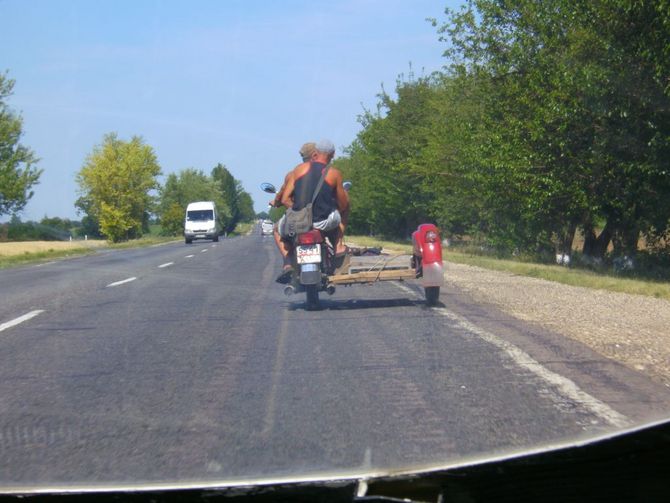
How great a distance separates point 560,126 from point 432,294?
9.67m

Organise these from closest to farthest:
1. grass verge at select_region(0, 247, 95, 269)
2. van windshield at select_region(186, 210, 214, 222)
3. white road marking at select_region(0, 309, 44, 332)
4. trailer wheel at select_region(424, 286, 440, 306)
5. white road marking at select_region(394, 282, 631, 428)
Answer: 1. white road marking at select_region(394, 282, 631, 428)
2. white road marking at select_region(0, 309, 44, 332)
3. trailer wheel at select_region(424, 286, 440, 306)
4. grass verge at select_region(0, 247, 95, 269)
5. van windshield at select_region(186, 210, 214, 222)

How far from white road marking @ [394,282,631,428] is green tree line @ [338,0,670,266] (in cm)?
900

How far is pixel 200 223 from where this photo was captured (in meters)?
56.4

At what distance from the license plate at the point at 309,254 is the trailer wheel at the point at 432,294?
5.02 ft

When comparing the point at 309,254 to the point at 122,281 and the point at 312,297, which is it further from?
the point at 122,281

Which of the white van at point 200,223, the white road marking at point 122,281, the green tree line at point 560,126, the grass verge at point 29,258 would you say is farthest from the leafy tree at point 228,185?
the white road marking at point 122,281

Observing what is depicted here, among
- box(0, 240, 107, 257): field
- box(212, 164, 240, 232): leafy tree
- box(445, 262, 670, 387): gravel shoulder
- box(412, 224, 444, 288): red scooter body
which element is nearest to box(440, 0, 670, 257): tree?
box(445, 262, 670, 387): gravel shoulder

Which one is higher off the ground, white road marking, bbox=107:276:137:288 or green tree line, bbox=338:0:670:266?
green tree line, bbox=338:0:670:266

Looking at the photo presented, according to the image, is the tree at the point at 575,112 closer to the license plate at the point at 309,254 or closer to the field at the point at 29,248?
the license plate at the point at 309,254

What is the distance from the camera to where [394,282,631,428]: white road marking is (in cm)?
496

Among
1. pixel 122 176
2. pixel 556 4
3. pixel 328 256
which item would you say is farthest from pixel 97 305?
pixel 122 176

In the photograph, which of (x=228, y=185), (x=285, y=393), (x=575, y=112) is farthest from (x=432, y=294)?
(x=228, y=185)

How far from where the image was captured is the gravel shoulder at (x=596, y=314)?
7.42 meters

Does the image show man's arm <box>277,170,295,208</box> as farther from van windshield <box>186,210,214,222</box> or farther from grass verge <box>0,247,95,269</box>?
van windshield <box>186,210,214,222</box>
